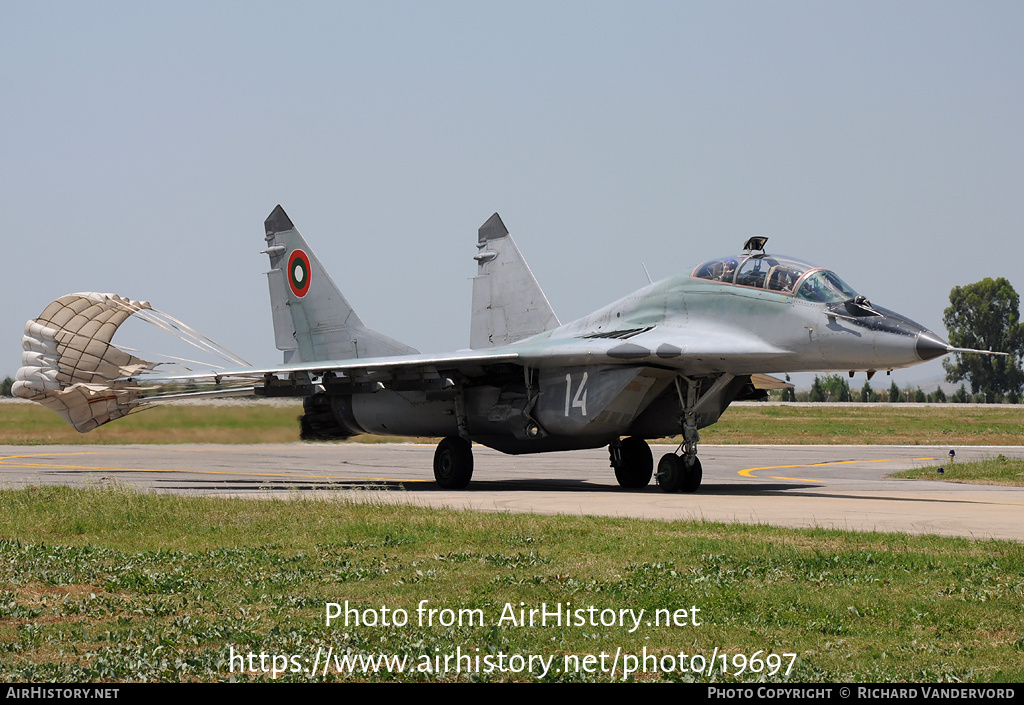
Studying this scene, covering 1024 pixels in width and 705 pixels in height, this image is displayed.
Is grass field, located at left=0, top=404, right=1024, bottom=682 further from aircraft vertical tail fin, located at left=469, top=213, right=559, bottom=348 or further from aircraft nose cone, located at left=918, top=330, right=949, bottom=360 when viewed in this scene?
aircraft vertical tail fin, located at left=469, top=213, right=559, bottom=348

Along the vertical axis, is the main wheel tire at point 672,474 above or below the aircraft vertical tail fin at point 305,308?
below

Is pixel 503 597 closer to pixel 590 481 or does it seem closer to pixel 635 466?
pixel 635 466

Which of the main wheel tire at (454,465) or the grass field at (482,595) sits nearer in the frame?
the grass field at (482,595)

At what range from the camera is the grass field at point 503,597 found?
6133 millimetres

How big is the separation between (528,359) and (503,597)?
36.3ft

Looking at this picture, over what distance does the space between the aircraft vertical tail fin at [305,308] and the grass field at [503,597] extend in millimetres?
11679

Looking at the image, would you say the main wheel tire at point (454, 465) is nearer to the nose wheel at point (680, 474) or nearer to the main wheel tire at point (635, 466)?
the main wheel tire at point (635, 466)

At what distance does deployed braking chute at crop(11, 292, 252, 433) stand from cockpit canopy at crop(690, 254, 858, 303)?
9786 mm

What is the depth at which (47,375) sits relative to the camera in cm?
2122

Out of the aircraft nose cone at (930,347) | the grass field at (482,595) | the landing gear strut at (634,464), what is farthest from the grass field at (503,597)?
the landing gear strut at (634,464)

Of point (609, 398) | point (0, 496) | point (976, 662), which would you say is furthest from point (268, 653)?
point (609, 398)

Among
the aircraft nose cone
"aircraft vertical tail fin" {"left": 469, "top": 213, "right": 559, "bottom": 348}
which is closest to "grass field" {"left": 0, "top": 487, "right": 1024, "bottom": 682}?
the aircraft nose cone

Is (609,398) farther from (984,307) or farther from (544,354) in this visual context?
(984,307)

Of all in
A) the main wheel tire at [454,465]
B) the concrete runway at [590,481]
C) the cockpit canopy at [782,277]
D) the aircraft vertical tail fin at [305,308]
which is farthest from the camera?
the aircraft vertical tail fin at [305,308]
